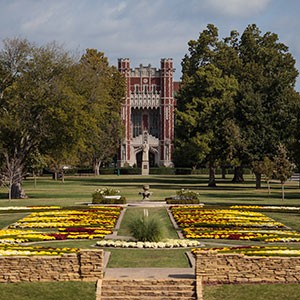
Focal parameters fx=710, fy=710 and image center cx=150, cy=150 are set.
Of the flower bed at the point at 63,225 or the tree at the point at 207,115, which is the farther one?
the tree at the point at 207,115

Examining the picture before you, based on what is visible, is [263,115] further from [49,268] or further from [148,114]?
[148,114]

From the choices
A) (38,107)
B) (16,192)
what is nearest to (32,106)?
(38,107)

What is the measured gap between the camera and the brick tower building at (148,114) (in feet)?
428

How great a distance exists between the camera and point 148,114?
447 ft

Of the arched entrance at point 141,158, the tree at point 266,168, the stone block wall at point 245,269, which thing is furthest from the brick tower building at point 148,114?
the stone block wall at point 245,269

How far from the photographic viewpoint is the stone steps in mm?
16656

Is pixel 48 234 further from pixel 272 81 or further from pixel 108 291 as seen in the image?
pixel 272 81

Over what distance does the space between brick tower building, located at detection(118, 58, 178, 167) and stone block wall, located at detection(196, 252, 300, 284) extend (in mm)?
109849

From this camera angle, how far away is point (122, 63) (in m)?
132

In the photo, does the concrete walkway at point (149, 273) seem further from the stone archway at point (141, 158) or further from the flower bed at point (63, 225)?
the stone archway at point (141, 158)

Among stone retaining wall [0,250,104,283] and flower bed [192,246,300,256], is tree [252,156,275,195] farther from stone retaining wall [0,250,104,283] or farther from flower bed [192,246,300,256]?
stone retaining wall [0,250,104,283]

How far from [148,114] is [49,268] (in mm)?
119063

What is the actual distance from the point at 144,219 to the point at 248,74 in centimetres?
6025

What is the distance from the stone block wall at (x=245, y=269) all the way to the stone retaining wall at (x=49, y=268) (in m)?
2.62
